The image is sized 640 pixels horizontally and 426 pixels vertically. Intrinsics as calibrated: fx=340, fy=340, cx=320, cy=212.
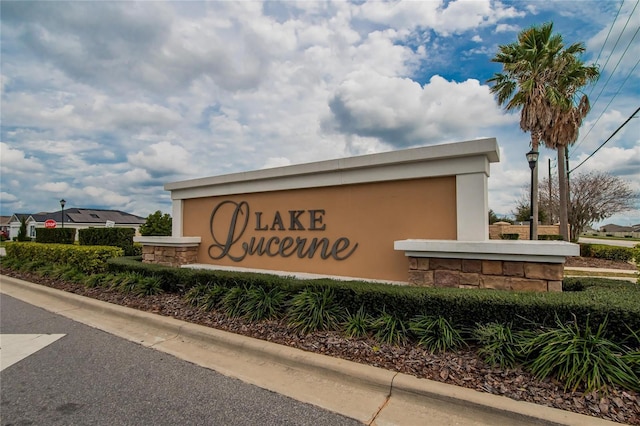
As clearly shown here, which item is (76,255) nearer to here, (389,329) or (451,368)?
(389,329)

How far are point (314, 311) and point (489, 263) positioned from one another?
2.55 meters

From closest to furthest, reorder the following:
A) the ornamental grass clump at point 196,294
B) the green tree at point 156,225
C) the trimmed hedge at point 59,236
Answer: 1. the ornamental grass clump at point 196,294
2. the green tree at point 156,225
3. the trimmed hedge at point 59,236

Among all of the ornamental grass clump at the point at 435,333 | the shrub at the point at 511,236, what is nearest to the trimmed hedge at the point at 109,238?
the ornamental grass clump at the point at 435,333

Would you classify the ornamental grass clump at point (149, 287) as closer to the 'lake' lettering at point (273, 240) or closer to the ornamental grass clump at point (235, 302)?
the 'lake' lettering at point (273, 240)

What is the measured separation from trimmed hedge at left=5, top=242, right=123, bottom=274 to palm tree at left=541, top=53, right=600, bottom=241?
59.6 ft

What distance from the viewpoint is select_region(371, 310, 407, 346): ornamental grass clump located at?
13.2 ft

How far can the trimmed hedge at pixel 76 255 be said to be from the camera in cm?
963

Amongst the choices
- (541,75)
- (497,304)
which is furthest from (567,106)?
(497,304)

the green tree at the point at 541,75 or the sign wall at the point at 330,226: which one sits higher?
the green tree at the point at 541,75

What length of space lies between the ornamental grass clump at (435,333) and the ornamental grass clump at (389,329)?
14cm

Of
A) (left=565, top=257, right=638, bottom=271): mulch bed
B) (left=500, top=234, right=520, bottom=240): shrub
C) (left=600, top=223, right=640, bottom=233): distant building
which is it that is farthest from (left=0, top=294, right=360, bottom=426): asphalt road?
(left=600, top=223, right=640, bottom=233): distant building

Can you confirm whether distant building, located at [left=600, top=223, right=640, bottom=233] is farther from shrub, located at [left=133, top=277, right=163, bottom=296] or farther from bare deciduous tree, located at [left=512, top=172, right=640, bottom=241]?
shrub, located at [left=133, top=277, right=163, bottom=296]

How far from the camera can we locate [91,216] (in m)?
49.7

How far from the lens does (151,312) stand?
19.9 ft
